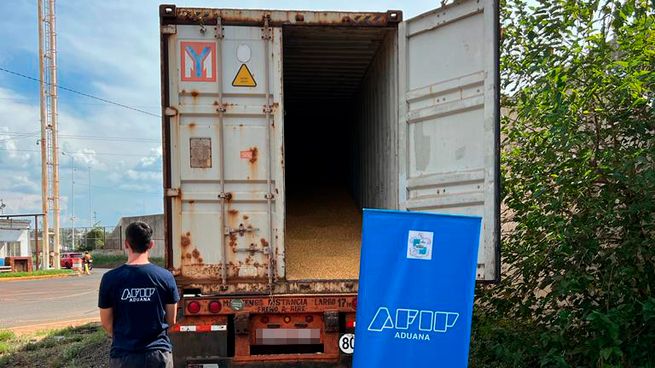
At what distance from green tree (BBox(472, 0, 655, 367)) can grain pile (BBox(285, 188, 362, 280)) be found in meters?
1.57

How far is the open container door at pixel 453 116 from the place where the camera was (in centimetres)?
419

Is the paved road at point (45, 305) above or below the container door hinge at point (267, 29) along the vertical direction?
below

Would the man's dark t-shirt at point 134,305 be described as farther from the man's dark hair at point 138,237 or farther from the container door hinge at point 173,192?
the container door hinge at point 173,192

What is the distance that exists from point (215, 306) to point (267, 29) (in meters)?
2.33

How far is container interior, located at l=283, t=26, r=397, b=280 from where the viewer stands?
5062mm

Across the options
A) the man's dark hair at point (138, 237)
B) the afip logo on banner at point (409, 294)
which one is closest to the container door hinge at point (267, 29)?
the man's dark hair at point (138, 237)

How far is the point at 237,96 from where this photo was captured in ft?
14.7

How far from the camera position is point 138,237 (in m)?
3.28

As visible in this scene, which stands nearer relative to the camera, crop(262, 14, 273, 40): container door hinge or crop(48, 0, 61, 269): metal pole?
crop(262, 14, 273, 40): container door hinge

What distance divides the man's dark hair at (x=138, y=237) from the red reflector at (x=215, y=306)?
3.76 ft

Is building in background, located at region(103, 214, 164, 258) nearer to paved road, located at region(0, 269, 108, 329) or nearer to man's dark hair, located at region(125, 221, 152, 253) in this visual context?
paved road, located at region(0, 269, 108, 329)

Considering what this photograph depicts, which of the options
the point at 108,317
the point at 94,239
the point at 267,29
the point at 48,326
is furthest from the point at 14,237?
the point at 108,317

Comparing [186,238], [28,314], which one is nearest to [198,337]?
[186,238]

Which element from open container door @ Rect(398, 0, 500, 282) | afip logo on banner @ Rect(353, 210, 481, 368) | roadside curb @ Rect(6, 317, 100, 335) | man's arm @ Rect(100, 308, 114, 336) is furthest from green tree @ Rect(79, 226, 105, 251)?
afip logo on banner @ Rect(353, 210, 481, 368)
